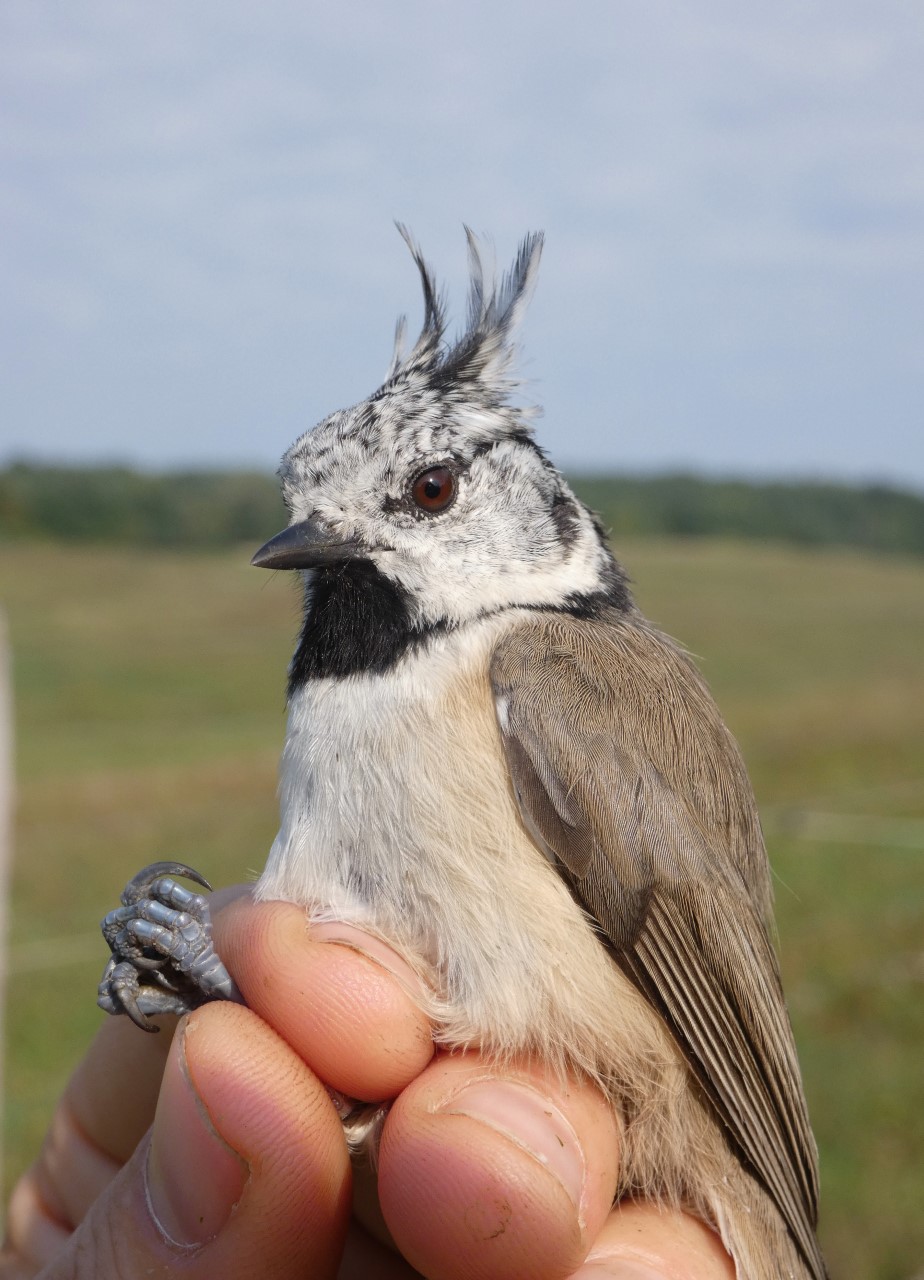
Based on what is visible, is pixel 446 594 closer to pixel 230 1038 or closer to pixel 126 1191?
pixel 230 1038

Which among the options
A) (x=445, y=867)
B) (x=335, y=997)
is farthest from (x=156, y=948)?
(x=445, y=867)

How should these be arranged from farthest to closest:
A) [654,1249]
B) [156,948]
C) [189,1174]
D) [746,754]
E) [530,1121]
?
1. [746,754]
2. [156,948]
3. [654,1249]
4. [530,1121]
5. [189,1174]

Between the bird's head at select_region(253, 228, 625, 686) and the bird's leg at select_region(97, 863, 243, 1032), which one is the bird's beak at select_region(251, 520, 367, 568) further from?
the bird's leg at select_region(97, 863, 243, 1032)

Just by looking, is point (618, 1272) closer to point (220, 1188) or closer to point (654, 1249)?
point (654, 1249)

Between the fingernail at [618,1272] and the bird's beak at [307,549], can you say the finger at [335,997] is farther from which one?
the bird's beak at [307,549]

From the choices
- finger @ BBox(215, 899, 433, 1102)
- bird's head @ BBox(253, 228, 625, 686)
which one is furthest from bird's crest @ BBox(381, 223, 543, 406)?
finger @ BBox(215, 899, 433, 1102)

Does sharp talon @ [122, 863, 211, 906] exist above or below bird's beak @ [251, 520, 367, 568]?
below
